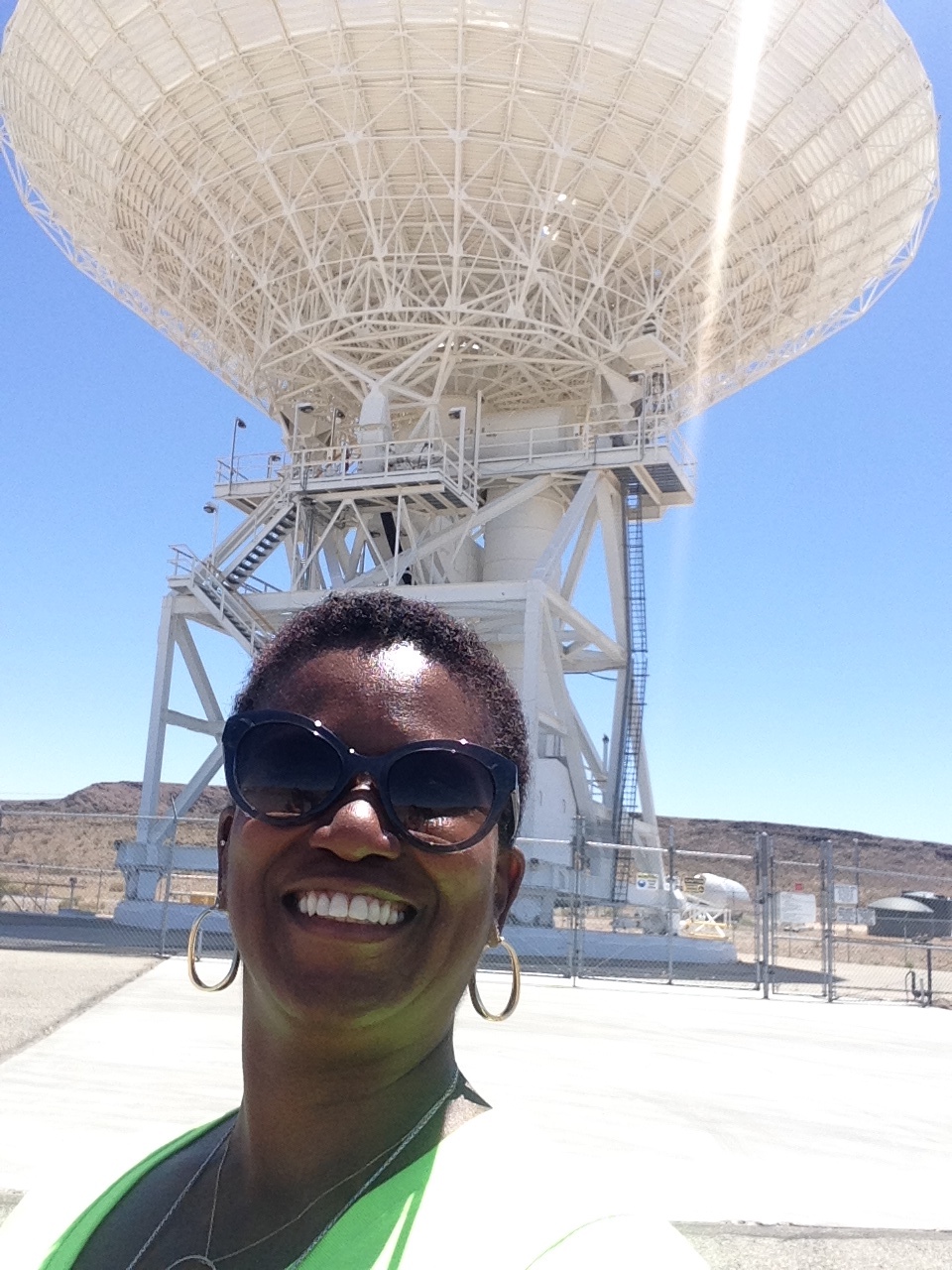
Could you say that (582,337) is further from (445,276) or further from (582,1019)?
(582,1019)

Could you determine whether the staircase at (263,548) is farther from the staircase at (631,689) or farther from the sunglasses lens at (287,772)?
the sunglasses lens at (287,772)

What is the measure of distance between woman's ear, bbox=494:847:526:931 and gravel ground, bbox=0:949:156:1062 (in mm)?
6210

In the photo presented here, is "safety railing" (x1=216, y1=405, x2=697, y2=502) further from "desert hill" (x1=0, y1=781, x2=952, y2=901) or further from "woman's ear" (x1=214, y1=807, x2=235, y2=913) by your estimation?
"desert hill" (x1=0, y1=781, x2=952, y2=901)

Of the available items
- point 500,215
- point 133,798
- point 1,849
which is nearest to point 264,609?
point 500,215

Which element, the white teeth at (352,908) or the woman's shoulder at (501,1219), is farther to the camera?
the white teeth at (352,908)

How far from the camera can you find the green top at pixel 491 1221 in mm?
1225

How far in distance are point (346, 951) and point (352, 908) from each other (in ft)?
0.19

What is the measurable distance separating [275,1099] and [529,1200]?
17.3 inches

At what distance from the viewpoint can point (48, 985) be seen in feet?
35.0

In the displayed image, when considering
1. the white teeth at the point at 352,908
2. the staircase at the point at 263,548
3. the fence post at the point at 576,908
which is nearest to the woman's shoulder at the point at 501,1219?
the white teeth at the point at 352,908

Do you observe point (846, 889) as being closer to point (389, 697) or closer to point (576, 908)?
point (576, 908)

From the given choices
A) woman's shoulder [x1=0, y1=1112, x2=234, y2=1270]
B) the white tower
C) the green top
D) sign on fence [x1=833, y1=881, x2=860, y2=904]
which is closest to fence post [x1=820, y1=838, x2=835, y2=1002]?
sign on fence [x1=833, y1=881, x2=860, y2=904]

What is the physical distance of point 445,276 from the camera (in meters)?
24.4

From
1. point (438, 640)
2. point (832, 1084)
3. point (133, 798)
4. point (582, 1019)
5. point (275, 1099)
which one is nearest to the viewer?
point (275, 1099)
